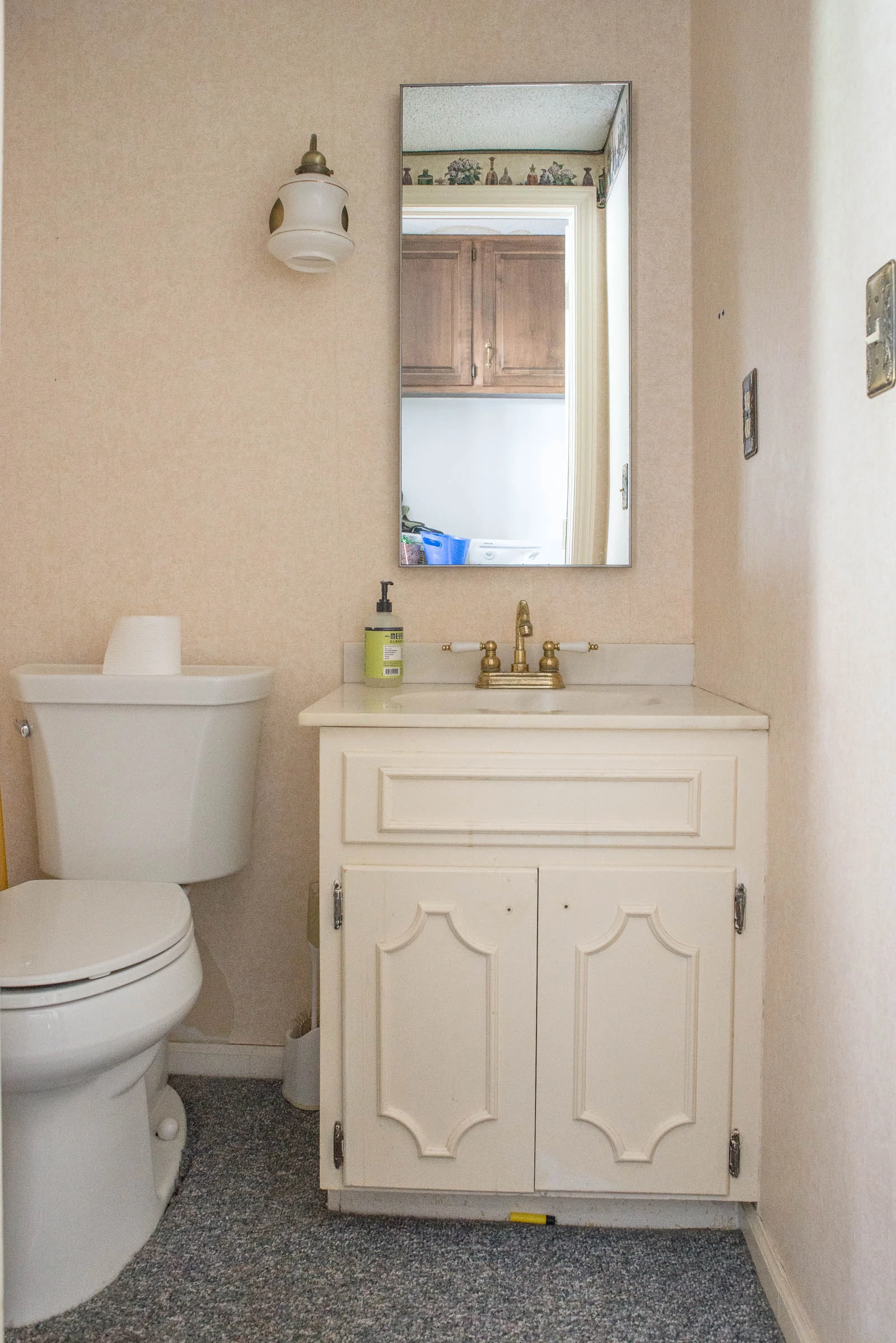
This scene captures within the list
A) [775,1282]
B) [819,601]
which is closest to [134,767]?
[819,601]

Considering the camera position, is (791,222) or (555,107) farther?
(555,107)

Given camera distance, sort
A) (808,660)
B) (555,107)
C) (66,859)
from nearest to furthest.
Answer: (808,660) < (66,859) < (555,107)

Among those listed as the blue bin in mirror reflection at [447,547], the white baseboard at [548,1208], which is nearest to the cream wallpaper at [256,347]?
the blue bin in mirror reflection at [447,547]

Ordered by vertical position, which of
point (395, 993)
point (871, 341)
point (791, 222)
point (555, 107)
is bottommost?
point (395, 993)

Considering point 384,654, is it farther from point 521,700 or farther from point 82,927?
point 82,927

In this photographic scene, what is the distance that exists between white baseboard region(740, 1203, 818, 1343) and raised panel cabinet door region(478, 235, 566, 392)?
1.49 m

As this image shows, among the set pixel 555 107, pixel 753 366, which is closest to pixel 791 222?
pixel 753 366

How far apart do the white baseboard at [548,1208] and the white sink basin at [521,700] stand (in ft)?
2.48

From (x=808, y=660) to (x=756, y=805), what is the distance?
0.90ft

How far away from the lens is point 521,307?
1812 mm

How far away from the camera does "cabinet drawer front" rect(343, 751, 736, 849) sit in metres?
1.38

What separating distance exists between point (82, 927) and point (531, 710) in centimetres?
75

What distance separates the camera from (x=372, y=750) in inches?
55.0

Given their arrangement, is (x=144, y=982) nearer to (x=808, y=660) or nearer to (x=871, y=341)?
(x=808, y=660)
